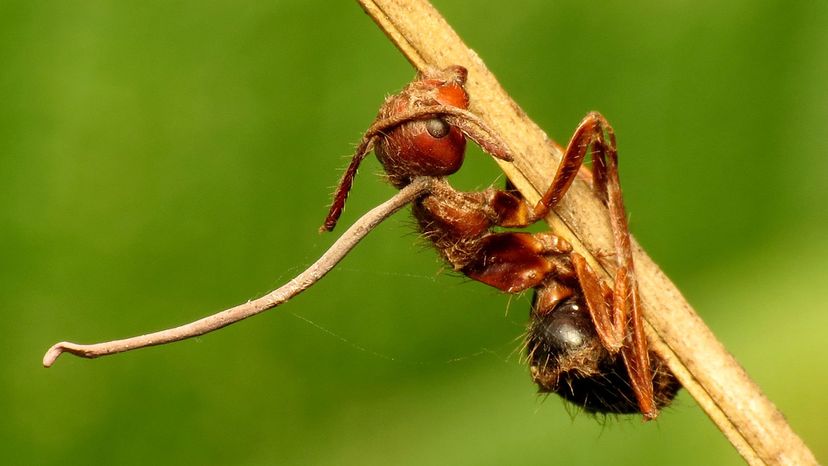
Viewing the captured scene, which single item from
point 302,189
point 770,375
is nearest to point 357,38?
point 302,189

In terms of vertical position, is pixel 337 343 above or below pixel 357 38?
below

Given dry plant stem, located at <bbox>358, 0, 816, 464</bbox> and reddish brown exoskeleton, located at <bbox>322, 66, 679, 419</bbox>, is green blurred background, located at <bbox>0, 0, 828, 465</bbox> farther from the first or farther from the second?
dry plant stem, located at <bbox>358, 0, 816, 464</bbox>

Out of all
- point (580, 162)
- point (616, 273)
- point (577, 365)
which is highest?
point (580, 162)

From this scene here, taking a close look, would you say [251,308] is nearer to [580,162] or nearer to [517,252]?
[580,162]

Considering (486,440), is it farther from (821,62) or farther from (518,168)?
(821,62)

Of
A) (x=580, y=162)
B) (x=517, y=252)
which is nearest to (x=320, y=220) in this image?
(x=517, y=252)

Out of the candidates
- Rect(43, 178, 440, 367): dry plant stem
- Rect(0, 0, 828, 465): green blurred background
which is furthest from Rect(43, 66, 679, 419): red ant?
Rect(0, 0, 828, 465): green blurred background
